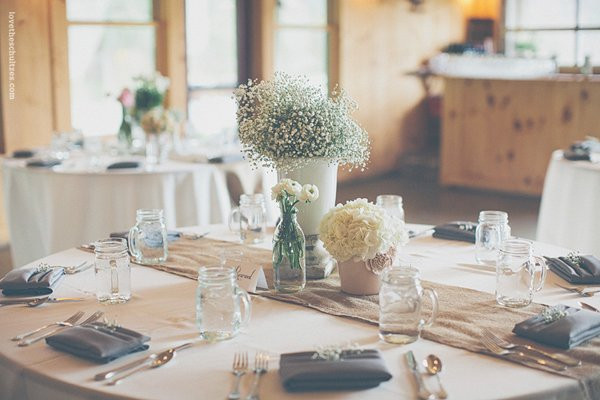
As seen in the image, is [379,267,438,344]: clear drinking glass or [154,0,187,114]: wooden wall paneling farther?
[154,0,187,114]: wooden wall paneling

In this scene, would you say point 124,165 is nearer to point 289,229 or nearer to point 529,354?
point 289,229

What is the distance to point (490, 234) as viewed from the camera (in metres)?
2.48

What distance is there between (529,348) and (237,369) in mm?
607

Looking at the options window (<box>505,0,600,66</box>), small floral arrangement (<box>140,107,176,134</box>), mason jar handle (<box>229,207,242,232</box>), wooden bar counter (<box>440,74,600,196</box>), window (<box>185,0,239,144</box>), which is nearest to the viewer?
mason jar handle (<box>229,207,242,232</box>)

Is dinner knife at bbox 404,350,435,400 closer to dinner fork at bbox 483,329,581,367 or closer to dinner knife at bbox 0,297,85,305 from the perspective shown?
Result: dinner fork at bbox 483,329,581,367

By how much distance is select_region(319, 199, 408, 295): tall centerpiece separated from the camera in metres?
2.05

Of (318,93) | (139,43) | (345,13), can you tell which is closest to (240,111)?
(318,93)

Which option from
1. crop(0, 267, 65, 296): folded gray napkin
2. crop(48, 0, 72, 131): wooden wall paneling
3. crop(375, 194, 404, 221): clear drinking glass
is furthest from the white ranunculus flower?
crop(48, 0, 72, 131): wooden wall paneling

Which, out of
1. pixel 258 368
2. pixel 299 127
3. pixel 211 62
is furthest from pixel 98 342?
pixel 211 62

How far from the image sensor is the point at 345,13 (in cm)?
825

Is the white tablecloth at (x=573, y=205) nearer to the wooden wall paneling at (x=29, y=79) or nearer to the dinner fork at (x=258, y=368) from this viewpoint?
the dinner fork at (x=258, y=368)

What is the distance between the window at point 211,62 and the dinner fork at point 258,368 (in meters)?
5.23

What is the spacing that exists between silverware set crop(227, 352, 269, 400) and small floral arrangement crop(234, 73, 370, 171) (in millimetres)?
698

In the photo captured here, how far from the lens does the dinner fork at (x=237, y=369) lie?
1.51 m
